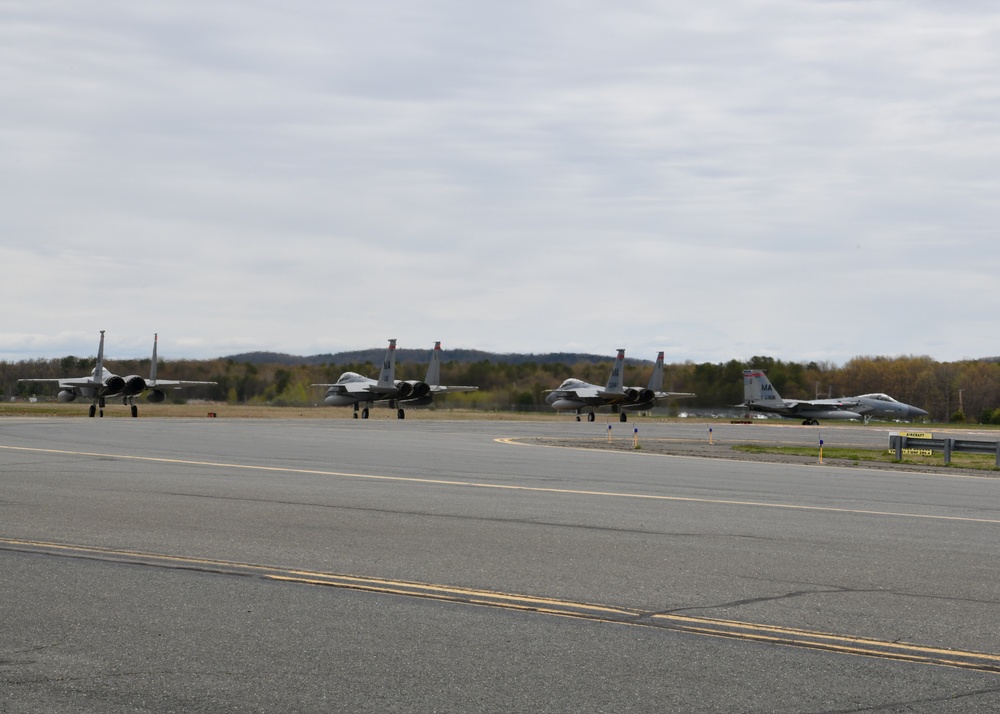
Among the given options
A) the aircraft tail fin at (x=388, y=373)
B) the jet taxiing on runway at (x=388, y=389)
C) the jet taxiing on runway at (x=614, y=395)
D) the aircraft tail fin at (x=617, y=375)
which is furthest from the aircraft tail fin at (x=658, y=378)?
the aircraft tail fin at (x=388, y=373)

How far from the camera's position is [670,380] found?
93.8 metres

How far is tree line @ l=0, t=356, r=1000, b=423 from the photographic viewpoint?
9256 centimetres

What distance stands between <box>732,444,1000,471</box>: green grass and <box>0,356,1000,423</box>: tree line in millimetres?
55446

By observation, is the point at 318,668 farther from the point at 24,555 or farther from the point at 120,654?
the point at 24,555

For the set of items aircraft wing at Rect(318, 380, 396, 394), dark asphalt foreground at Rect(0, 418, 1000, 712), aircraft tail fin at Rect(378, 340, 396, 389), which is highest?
aircraft tail fin at Rect(378, 340, 396, 389)

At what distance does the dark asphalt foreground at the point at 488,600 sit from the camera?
5.39m

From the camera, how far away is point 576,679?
5574 millimetres

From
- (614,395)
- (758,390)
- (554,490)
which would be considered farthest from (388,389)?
(554,490)

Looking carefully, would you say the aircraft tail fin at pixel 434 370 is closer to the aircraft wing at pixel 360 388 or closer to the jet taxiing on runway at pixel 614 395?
the aircraft wing at pixel 360 388

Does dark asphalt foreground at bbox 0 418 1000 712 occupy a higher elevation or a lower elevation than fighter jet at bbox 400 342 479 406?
lower

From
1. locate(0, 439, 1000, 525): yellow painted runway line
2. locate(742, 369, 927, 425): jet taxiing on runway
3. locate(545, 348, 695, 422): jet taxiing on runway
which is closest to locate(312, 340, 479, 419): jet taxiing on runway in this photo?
locate(545, 348, 695, 422): jet taxiing on runway

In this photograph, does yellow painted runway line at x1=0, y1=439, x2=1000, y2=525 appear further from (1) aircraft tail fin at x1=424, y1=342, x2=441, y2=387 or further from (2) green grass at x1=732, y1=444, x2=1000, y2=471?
(1) aircraft tail fin at x1=424, y1=342, x2=441, y2=387

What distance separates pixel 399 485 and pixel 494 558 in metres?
7.23

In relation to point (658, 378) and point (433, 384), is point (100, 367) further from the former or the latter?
point (658, 378)
